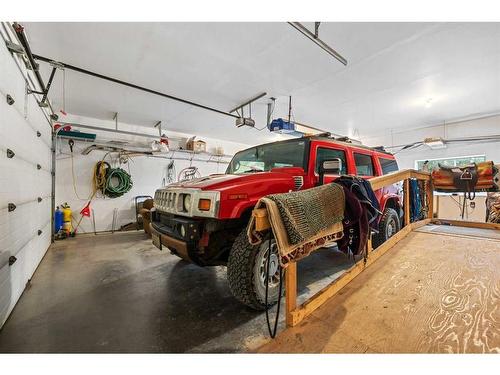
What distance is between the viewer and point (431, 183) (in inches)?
152

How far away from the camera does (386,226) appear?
3.34 metres

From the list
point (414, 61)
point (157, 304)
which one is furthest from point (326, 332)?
point (414, 61)

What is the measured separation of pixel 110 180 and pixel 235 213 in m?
5.77

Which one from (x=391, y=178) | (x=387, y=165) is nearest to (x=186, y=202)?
(x=391, y=178)

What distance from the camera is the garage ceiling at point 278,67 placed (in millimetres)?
2834

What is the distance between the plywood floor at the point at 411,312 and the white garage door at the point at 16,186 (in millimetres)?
2489

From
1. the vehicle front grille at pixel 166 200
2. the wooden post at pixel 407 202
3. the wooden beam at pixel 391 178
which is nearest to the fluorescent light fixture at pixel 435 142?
the wooden beam at pixel 391 178

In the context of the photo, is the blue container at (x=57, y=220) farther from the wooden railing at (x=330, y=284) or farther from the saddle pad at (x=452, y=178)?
the saddle pad at (x=452, y=178)

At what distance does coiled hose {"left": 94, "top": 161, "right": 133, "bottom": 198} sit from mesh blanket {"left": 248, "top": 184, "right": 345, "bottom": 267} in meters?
6.31

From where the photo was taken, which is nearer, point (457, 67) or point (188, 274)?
point (188, 274)

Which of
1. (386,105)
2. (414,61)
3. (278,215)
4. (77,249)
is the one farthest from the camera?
(386,105)

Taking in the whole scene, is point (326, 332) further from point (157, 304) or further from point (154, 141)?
point (154, 141)

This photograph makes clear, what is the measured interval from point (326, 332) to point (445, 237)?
244 centimetres

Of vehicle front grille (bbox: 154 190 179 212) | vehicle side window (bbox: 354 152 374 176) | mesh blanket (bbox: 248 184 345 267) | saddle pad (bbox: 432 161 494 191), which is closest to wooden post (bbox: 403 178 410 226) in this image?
vehicle side window (bbox: 354 152 374 176)
